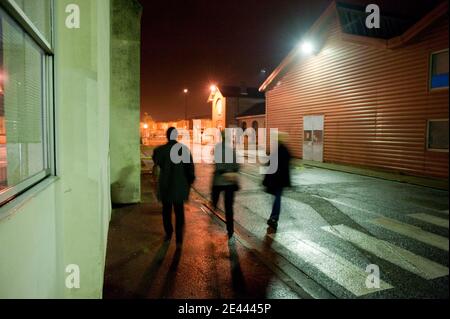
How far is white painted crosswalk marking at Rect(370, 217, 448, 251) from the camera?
5449 mm

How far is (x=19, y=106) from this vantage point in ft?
7.18

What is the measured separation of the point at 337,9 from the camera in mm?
16344

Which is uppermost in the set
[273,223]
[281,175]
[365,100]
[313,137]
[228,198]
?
[365,100]

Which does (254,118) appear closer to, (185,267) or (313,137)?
(313,137)

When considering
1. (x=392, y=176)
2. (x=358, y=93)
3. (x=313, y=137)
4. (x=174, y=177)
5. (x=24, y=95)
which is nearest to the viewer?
(x=24, y=95)

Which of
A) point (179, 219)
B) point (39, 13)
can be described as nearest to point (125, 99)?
point (179, 219)

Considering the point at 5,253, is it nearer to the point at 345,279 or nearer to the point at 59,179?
the point at 59,179

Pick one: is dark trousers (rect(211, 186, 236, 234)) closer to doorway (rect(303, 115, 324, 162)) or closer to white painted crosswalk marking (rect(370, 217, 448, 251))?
white painted crosswalk marking (rect(370, 217, 448, 251))

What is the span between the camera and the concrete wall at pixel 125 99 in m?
8.10

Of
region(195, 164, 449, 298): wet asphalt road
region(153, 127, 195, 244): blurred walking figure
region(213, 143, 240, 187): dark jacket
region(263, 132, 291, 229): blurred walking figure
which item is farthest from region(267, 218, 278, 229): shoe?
region(153, 127, 195, 244): blurred walking figure

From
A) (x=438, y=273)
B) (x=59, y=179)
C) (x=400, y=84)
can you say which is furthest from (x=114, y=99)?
(x=400, y=84)

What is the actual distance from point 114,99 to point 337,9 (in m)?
13.7

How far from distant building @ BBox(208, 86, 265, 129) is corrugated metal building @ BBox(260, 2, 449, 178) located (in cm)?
1808

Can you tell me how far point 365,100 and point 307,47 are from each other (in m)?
5.55
